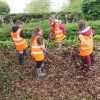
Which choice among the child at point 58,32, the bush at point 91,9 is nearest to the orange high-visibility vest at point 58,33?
the child at point 58,32

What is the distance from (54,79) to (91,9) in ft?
33.5

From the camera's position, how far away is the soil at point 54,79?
1359cm

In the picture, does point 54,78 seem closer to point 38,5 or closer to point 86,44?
point 86,44

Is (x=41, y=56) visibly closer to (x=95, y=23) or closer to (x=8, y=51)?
(x=8, y=51)

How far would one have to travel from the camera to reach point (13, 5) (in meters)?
41.2

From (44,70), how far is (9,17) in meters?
11.7

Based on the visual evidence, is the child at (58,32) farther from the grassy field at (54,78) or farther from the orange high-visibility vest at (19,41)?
the orange high-visibility vest at (19,41)

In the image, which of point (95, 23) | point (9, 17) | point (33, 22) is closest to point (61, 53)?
point (95, 23)

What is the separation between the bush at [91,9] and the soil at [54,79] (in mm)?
8259

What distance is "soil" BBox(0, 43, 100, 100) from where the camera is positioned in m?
13.6

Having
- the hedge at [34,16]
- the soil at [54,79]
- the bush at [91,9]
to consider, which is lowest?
the soil at [54,79]

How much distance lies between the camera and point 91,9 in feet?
78.2

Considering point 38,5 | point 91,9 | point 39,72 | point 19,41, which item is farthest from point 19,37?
point 38,5

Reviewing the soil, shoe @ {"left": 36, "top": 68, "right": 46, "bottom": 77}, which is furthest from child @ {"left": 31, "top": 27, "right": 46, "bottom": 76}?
the soil
